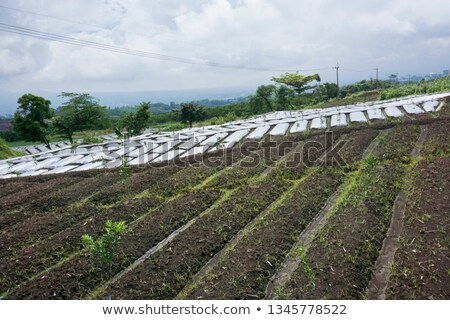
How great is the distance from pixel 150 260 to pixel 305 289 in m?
2.97

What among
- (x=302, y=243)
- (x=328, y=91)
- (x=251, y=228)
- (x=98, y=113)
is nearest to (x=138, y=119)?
(x=98, y=113)

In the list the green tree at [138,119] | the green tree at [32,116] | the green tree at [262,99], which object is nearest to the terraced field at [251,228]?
the green tree at [138,119]

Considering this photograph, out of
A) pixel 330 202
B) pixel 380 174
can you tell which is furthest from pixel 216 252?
pixel 380 174

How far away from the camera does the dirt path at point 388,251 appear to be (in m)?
5.15

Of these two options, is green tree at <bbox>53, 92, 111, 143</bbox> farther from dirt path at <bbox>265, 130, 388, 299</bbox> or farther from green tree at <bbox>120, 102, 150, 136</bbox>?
dirt path at <bbox>265, 130, 388, 299</bbox>

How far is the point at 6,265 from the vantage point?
7.02 m

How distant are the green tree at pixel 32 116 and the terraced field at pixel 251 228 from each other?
70.1ft

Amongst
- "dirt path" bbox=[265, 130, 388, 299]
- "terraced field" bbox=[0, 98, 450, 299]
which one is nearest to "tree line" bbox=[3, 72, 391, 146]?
"terraced field" bbox=[0, 98, 450, 299]

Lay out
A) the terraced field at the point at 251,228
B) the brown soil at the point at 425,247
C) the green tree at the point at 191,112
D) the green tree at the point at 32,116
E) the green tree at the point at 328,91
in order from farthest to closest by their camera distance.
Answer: the green tree at the point at 328,91, the green tree at the point at 191,112, the green tree at the point at 32,116, the terraced field at the point at 251,228, the brown soil at the point at 425,247

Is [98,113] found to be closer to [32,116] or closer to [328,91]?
[32,116]

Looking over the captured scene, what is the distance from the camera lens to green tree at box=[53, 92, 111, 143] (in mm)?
34344

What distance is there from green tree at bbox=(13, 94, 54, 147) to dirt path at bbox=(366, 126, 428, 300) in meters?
32.3

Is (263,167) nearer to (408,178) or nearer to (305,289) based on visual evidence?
(408,178)

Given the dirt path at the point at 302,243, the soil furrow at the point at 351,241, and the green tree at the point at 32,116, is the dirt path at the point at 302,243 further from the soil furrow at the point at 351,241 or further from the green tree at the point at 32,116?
the green tree at the point at 32,116
